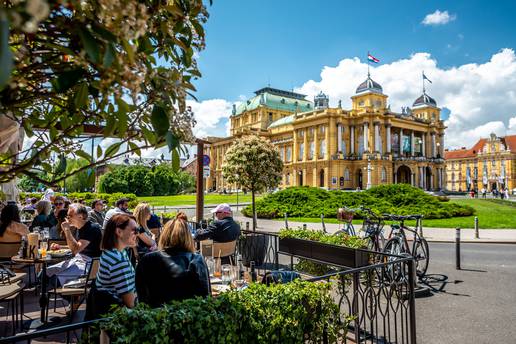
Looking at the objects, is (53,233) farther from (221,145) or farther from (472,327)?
(221,145)

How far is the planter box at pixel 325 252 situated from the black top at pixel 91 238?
3602 millimetres

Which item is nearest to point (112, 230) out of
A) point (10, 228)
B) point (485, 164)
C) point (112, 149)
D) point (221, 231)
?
point (112, 149)

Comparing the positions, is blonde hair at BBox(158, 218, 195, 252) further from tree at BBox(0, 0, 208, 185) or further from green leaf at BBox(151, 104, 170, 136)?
green leaf at BBox(151, 104, 170, 136)

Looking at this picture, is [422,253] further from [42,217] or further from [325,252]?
[42,217]

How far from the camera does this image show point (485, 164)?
113 meters

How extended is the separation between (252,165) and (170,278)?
1735 centimetres

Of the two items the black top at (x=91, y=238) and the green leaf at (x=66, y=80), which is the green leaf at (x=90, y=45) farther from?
the black top at (x=91, y=238)

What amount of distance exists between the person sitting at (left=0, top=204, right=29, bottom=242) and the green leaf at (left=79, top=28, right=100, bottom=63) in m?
7.07

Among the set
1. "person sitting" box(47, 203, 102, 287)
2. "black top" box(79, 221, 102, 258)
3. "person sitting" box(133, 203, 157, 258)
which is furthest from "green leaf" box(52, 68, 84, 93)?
"person sitting" box(133, 203, 157, 258)

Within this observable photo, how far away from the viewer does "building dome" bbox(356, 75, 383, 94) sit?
8094 cm

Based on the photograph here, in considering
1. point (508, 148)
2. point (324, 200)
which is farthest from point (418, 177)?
point (324, 200)

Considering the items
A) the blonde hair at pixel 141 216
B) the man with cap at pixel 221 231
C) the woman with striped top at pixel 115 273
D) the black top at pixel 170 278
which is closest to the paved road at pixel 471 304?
the black top at pixel 170 278

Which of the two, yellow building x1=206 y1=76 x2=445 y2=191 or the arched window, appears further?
the arched window

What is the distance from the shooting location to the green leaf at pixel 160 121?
169cm
